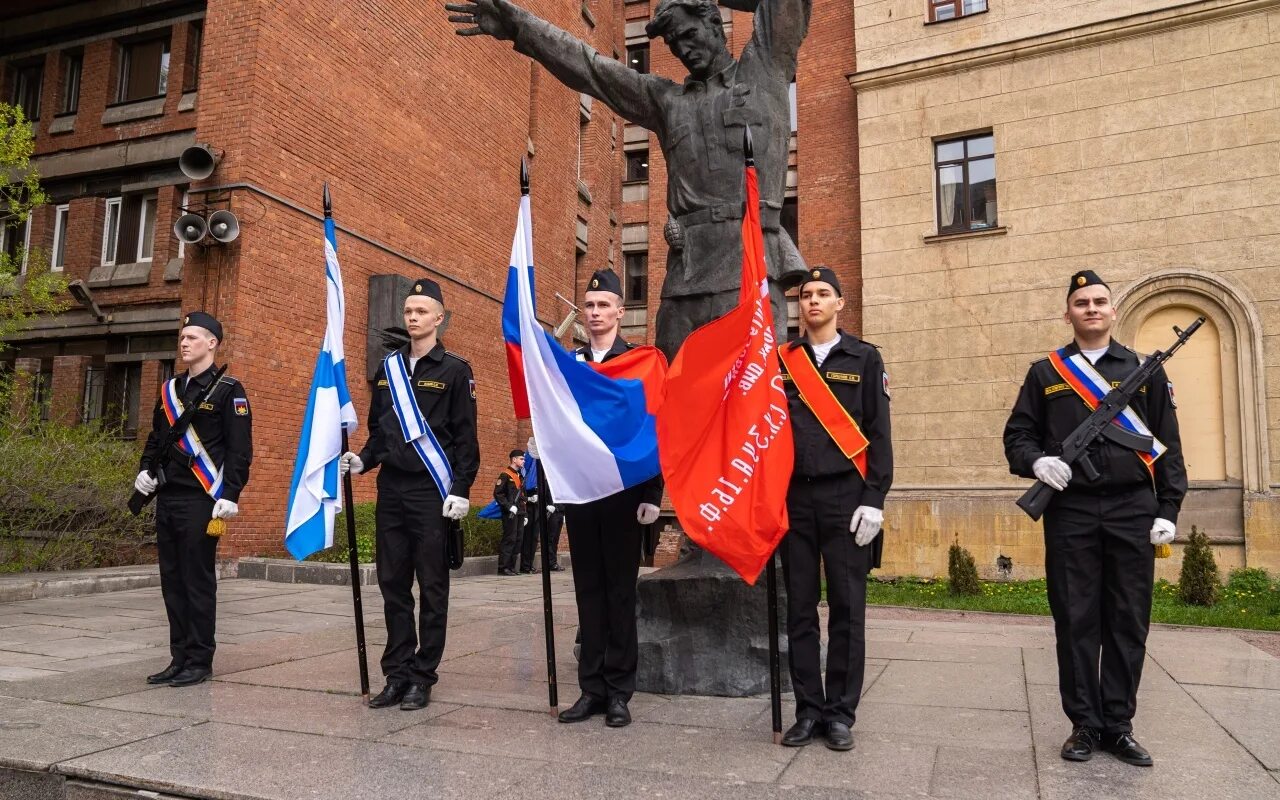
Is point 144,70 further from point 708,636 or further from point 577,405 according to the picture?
point 708,636

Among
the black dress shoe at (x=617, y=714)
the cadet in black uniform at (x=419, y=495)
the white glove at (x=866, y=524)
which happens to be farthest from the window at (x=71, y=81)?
the white glove at (x=866, y=524)

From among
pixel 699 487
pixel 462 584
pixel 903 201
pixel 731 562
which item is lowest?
pixel 462 584

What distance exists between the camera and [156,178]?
18.4 meters

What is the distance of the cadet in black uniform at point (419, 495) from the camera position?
4973 millimetres

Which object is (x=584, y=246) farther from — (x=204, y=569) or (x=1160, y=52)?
(x=204, y=569)

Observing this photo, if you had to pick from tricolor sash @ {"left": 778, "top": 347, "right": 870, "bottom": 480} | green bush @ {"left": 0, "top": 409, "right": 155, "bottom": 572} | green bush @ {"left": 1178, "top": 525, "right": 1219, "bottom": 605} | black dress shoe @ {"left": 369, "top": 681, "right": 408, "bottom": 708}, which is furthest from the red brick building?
tricolor sash @ {"left": 778, "top": 347, "right": 870, "bottom": 480}

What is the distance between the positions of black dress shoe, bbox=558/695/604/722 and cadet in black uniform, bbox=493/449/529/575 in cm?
1106

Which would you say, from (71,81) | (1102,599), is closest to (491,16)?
(1102,599)

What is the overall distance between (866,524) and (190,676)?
158 inches

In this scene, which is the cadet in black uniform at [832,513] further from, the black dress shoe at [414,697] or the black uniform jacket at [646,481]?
the black dress shoe at [414,697]

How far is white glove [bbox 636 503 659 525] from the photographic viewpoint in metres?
4.65

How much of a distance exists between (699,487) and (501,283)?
686 inches

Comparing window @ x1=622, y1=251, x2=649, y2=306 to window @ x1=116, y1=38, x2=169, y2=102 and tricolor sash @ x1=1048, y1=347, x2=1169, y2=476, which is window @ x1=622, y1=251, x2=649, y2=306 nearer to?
window @ x1=116, y1=38, x2=169, y2=102

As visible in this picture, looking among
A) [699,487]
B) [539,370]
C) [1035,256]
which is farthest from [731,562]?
[1035,256]
